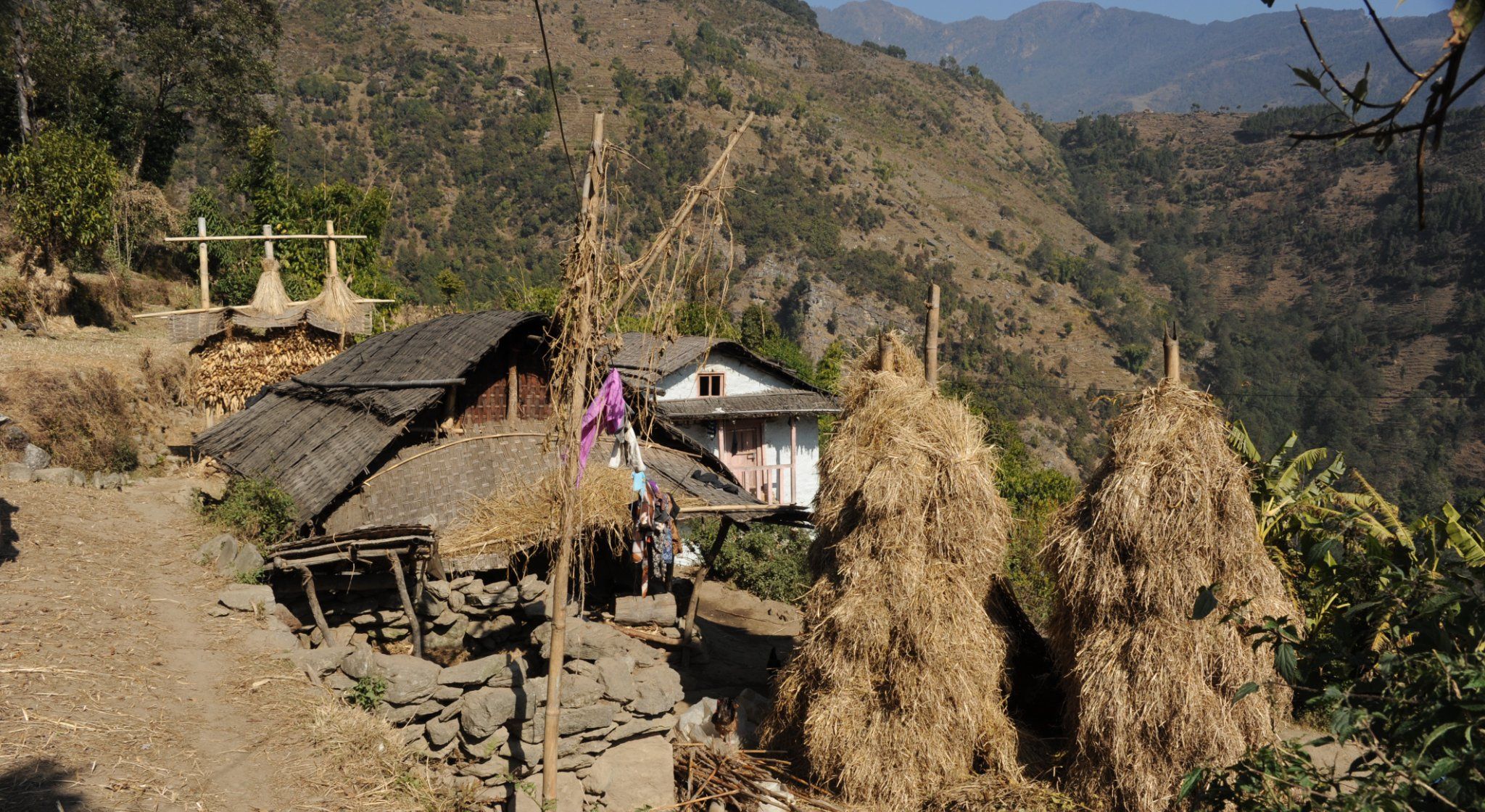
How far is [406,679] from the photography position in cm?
844

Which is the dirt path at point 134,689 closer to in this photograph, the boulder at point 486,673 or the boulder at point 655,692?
the boulder at point 486,673

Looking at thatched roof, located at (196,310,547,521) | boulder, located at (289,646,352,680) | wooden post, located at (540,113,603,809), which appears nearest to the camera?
wooden post, located at (540,113,603,809)

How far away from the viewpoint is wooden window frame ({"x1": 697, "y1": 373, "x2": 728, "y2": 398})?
22.5 meters

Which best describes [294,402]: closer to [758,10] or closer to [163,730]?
[163,730]

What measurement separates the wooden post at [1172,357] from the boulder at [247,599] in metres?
8.78

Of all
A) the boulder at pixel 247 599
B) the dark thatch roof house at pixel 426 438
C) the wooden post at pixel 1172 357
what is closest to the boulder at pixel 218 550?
the dark thatch roof house at pixel 426 438

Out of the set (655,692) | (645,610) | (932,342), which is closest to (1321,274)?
(932,342)

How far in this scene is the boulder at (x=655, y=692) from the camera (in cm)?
877

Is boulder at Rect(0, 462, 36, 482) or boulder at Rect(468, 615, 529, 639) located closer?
boulder at Rect(468, 615, 529, 639)

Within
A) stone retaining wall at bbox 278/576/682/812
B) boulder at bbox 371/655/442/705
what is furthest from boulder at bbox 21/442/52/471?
boulder at bbox 371/655/442/705

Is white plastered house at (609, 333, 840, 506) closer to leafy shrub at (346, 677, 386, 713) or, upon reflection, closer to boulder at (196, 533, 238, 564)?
boulder at (196, 533, 238, 564)

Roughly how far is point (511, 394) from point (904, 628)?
6.75 metres

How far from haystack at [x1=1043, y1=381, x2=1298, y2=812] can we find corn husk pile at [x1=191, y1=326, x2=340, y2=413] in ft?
50.2

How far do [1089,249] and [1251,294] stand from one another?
12.6m
